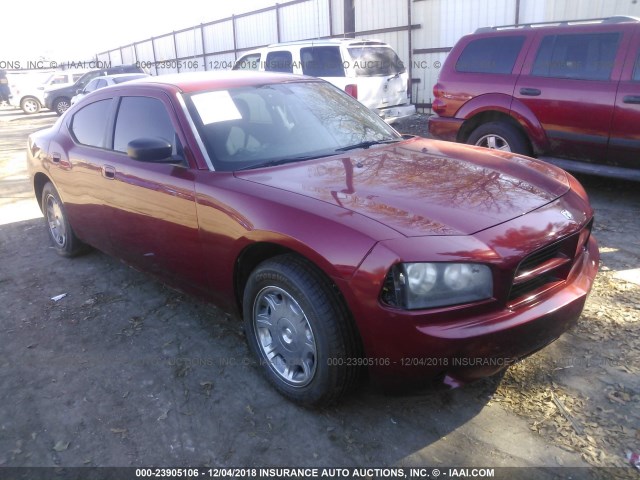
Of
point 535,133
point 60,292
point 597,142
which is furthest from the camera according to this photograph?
Result: point 535,133

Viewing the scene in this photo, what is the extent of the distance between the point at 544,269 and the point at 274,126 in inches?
72.6

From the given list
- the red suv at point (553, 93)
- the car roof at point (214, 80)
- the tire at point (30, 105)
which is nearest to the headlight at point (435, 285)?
the car roof at point (214, 80)

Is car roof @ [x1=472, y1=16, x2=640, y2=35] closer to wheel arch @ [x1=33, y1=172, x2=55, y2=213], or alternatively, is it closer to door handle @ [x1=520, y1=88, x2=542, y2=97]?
door handle @ [x1=520, y1=88, x2=542, y2=97]

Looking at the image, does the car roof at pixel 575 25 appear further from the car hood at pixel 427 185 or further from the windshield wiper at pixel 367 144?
the windshield wiper at pixel 367 144

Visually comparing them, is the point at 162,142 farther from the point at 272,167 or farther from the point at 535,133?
the point at 535,133

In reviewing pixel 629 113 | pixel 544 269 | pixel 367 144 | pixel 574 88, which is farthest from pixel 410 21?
pixel 544 269

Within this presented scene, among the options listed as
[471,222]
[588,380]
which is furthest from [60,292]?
[588,380]

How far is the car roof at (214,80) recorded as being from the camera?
3.41 m

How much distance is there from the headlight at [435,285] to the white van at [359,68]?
7493mm

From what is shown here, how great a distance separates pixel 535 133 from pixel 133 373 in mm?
4916

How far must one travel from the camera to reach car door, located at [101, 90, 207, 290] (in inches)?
123

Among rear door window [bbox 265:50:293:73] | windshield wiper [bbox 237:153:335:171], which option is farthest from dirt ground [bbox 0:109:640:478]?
rear door window [bbox 265:50:293:73]

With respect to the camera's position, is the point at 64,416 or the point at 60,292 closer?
the point at 64,416

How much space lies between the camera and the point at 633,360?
9.52 ft
